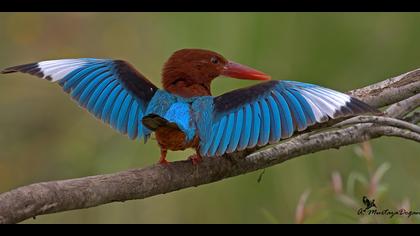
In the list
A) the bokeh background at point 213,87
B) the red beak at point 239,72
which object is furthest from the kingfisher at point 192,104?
the bokeh background at point 213,87

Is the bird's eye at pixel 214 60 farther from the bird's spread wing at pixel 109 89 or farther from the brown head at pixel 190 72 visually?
the bird's spread wing at pixel 109 89

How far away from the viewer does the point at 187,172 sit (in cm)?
221

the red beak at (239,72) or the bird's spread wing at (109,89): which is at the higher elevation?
the red beak at (239,72)

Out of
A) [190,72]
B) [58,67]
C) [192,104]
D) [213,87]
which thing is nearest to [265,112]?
[192,104]

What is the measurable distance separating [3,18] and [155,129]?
6.34 ft

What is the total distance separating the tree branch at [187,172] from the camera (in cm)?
182

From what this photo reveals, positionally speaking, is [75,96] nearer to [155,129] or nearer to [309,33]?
[155,129]

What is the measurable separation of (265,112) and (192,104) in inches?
10.4

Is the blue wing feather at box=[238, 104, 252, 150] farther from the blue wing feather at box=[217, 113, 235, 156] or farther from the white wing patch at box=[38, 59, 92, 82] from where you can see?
the white wing patch at box=[38, 59, 92, 82]

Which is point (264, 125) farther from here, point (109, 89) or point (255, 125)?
point (109, 89)

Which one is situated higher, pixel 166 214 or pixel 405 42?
pixel 405 42

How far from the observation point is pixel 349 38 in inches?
141

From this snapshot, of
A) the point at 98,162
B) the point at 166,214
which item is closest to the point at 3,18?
the point at 98,162

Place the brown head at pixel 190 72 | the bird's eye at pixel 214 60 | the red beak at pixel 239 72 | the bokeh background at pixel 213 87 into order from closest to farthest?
the brown head at pixel 190 72 → the bird's eye at pixel 214 60 → the red beak at pixel 239 72 → the bokeh background at pixel 213 87
